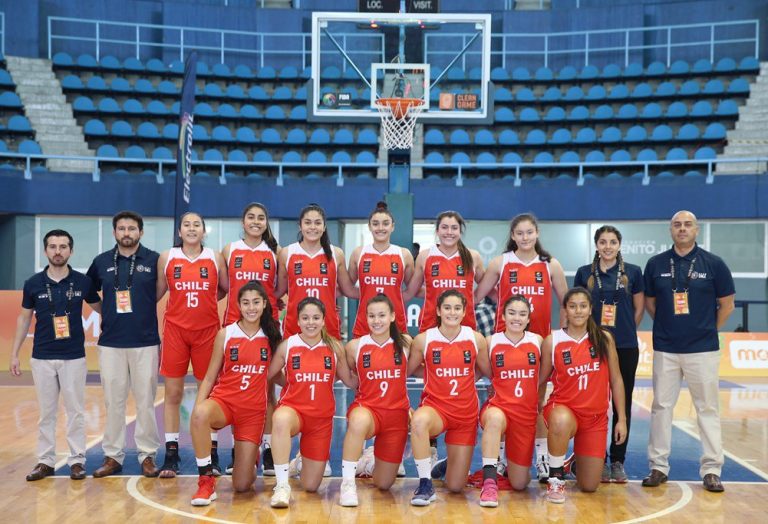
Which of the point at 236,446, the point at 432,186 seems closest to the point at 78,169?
the point at 432,186

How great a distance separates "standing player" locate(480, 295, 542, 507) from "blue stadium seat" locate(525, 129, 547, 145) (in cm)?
1288

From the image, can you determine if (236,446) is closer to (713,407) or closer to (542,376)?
(542,376)

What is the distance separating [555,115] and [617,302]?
13.3 m

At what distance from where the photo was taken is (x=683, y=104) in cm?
1772

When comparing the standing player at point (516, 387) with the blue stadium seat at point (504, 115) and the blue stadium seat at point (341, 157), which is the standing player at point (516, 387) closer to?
the blue stadium seat at point (341, 157)

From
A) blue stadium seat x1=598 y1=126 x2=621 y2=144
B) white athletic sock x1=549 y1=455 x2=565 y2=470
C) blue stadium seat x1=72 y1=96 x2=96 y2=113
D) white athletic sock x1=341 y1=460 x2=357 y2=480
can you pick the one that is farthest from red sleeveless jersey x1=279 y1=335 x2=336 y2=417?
blue stadium seat x1=72 y1=96 x2=96 y2=113

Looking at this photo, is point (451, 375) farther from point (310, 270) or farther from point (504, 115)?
point (504, 115)

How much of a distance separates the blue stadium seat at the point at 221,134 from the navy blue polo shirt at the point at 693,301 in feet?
44.3

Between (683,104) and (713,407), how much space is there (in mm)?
13650

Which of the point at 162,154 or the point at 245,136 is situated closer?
the point at 162,154

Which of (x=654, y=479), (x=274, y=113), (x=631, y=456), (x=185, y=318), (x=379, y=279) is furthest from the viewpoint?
(x=274, y=113)

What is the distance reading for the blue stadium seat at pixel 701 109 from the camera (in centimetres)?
1739

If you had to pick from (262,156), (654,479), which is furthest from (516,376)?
(262,156)

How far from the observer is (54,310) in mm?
5613
